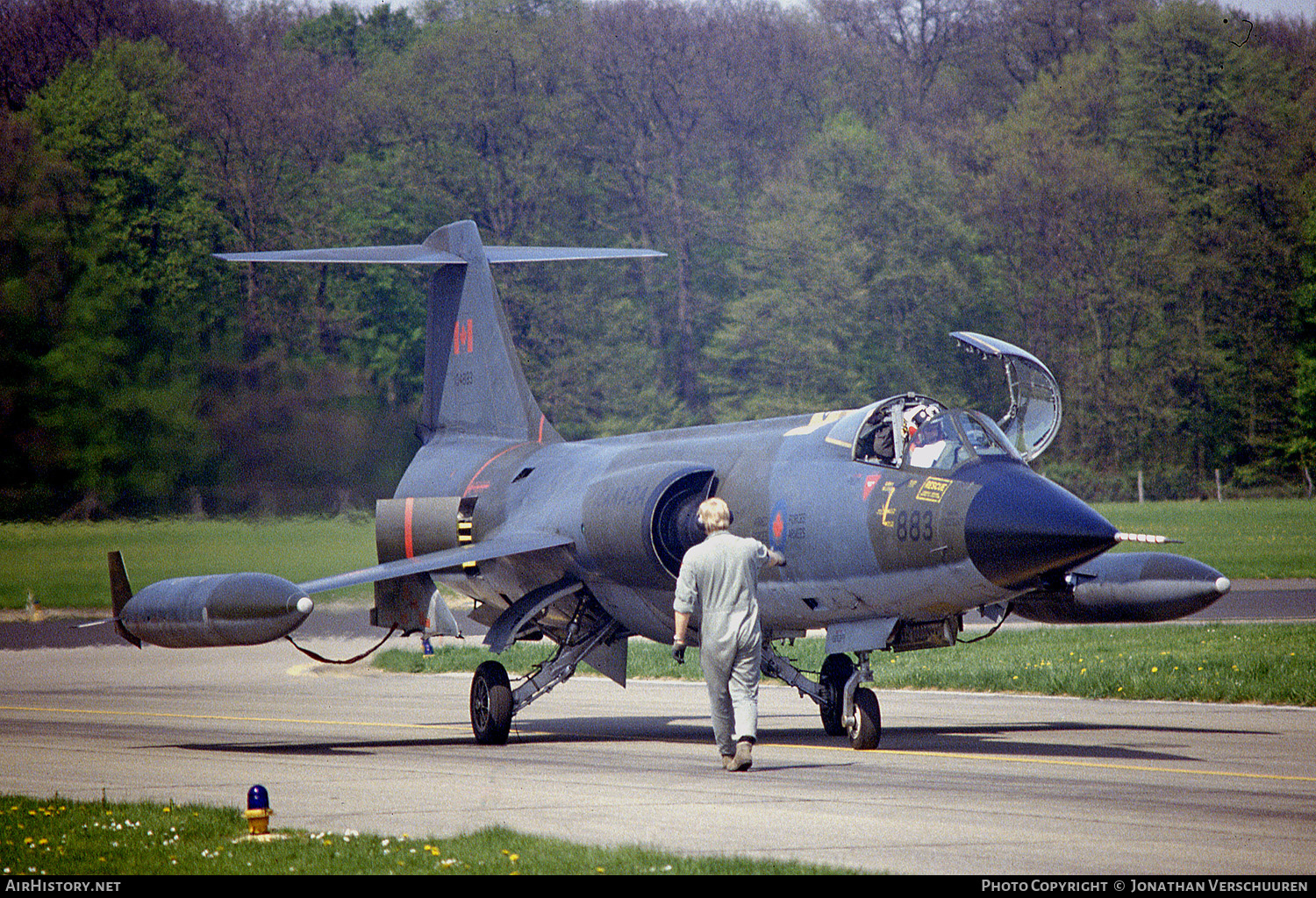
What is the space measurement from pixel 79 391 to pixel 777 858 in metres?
23.1

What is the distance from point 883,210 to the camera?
58.5 meters

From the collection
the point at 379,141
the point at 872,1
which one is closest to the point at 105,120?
the point at 379,141

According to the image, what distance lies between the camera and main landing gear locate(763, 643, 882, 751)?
41.8 ft

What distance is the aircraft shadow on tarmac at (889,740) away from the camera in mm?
12656

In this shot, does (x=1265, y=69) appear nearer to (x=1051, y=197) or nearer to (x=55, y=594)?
(x=1051, y=197)

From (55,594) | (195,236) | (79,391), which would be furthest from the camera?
(195,236)

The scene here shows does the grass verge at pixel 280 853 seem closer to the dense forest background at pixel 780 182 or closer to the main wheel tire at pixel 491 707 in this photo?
the main wheel tire at pixel 491 707

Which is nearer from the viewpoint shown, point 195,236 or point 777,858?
point 777,858

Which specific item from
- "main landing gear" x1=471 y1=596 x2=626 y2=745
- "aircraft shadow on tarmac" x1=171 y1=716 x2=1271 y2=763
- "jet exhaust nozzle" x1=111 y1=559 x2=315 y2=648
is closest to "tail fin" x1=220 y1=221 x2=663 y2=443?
"main landing gear" x1=471 y1=596 x2=626 y2=745

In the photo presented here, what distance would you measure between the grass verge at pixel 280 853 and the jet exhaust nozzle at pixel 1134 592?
24.6 feet

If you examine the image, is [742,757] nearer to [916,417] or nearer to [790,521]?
[790,521]

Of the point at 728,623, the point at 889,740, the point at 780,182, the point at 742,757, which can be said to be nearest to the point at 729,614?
the point at 728,623

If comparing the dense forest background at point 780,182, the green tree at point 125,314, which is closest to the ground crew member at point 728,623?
the green tree at point 125,314

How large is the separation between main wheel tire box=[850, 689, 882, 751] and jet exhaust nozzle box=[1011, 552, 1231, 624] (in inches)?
85.0
